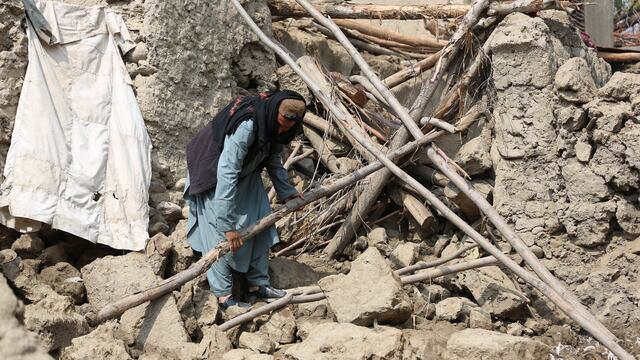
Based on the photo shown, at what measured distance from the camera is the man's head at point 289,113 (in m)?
5.39

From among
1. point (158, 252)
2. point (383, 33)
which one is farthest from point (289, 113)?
point (383, 33)

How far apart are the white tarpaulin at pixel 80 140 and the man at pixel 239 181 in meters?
0.48

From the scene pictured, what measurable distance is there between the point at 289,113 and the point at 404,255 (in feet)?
5.57

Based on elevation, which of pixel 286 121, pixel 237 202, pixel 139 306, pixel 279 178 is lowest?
pixel 139 306

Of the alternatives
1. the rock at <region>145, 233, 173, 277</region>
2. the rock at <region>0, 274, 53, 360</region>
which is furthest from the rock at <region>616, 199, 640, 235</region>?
the rock at <region>0, 274, 53, 360</region>

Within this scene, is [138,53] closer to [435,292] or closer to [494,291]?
[435,292]

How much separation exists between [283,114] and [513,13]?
2406 millimetres

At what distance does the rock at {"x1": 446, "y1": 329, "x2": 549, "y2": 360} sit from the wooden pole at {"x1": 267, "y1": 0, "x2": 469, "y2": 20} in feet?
12.1

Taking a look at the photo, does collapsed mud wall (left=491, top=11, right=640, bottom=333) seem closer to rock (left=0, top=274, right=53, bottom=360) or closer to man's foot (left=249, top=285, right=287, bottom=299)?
man's foot (left=249, top=285, right=287, bottom=299)

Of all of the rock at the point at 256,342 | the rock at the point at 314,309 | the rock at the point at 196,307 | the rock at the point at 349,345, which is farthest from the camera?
the rock at the point at 314,309

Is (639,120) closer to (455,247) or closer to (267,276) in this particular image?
(455,247)

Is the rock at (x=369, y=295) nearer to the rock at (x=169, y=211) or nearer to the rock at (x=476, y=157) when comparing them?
the rock at (x=169, y=211)

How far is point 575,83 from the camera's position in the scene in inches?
253

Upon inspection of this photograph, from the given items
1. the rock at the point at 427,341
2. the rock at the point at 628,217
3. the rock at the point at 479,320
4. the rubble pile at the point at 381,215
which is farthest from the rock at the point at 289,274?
the rock at the point at 628,217
